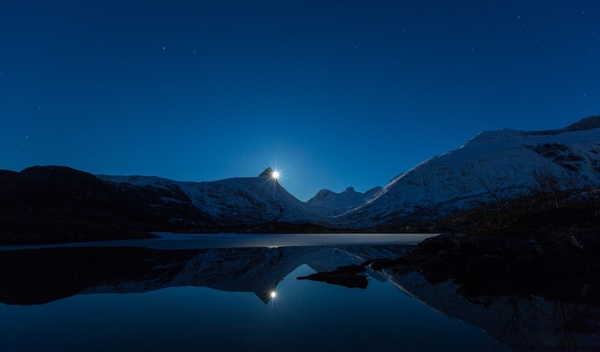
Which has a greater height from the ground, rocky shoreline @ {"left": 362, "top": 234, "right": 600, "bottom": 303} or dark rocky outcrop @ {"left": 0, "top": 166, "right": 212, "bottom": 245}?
dark rocky outcrop @ {"left": 0, "top": 166, "right": 212, "bottom": 245}

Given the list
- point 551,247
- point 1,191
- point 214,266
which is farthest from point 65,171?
point 551,247

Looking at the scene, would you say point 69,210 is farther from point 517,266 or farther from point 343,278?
point 517,266

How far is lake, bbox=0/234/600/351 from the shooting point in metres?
9.20

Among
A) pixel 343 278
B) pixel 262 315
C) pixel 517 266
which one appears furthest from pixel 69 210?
pixel 517 266

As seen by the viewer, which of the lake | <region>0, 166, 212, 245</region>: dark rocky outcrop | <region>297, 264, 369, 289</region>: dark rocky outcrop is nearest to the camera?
the lake

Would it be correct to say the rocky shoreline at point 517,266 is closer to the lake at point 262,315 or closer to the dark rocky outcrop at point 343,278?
the lake at point 262,315

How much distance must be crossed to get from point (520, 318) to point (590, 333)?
203 cm

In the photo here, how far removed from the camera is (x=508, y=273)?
20.3 m

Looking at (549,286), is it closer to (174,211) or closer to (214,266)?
(214,266)

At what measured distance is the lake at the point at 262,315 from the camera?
9.20m

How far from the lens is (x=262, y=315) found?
12.1m

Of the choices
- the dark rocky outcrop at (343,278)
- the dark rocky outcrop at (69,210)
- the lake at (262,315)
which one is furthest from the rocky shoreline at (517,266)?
the dark rocky outcrop at (69,210)

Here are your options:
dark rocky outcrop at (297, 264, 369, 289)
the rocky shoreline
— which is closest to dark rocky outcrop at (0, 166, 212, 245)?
dark rocky outcrop at (297, 264, 369, 289)

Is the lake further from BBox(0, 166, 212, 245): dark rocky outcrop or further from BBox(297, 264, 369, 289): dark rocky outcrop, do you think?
BBox(0, 166, 212, 245): dark rocky outcrop
